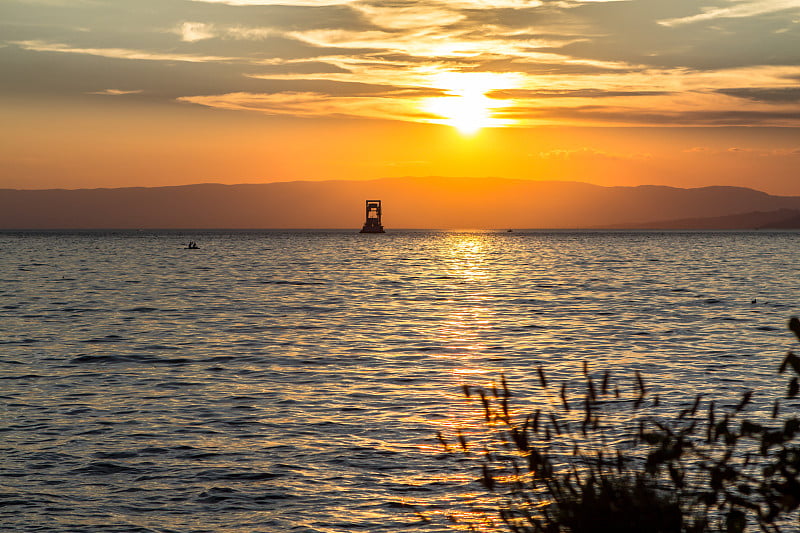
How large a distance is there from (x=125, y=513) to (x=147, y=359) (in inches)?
547

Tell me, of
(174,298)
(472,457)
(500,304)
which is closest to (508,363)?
(472,457)

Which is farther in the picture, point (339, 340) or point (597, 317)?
point (597, 317)

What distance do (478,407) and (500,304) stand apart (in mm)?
26799

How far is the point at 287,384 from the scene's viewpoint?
19.4 metres

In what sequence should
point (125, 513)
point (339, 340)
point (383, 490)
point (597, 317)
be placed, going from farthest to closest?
point (597, 317) < point (339, 340) < point (383, 490) < point (125, 513)

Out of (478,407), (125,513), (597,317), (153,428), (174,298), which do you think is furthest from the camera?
(174,298)

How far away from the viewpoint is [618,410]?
15.6 m

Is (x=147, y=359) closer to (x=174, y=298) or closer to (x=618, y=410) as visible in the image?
(x=618, y=410)

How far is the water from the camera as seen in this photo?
11023mm

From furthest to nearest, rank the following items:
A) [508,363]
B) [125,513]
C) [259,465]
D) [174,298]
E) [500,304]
Answer: [174,298] < [500,304] < [508,363] < [259,465] < [125,513]

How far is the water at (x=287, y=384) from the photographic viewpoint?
11.0 meters

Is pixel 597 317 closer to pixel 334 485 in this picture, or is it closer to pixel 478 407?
pixel 478 407

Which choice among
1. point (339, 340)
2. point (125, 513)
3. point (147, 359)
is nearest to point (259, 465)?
point (125, 513)

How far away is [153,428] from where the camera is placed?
14891 millimetres
